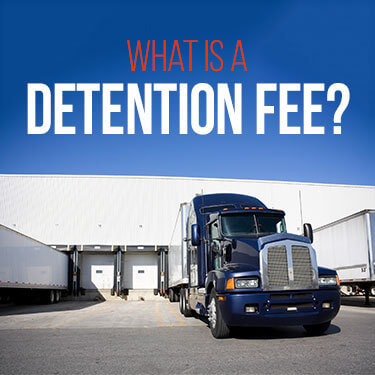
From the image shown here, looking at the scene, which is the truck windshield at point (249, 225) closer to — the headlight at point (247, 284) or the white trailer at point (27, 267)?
the headlight at point (247, 284)

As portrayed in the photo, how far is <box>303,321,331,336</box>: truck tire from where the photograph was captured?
28.1 feet

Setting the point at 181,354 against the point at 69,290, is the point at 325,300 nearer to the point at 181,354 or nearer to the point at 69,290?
the point at 181,354

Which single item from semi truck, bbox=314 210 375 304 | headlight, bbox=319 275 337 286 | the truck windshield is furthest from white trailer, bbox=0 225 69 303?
semi truck, bbox=314 210 375 304

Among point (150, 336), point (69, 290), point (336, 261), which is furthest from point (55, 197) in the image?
point (150, 336)

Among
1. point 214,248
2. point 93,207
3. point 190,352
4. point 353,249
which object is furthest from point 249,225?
point 93,207

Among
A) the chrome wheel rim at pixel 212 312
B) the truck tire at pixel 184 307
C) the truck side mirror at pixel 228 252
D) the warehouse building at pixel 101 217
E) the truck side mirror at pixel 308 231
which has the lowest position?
the truck tire at pixel 184 307

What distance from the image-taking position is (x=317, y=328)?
8.64m

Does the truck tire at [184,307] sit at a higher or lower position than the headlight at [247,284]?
lower

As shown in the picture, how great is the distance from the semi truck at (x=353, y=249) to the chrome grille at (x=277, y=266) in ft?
35.1

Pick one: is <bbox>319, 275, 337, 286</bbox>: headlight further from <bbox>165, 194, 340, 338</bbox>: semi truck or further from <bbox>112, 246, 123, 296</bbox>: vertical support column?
<bbox>112, 246, 123, 296</bbox>: vertical support column

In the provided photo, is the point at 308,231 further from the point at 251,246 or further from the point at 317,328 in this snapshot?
the point at 317,328

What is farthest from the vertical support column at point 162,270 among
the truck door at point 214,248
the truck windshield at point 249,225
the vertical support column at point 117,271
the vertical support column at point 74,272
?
the truck windshield at point 249,225

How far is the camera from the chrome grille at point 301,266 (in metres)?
7.88

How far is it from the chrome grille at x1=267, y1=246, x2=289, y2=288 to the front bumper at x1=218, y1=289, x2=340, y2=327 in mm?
199
